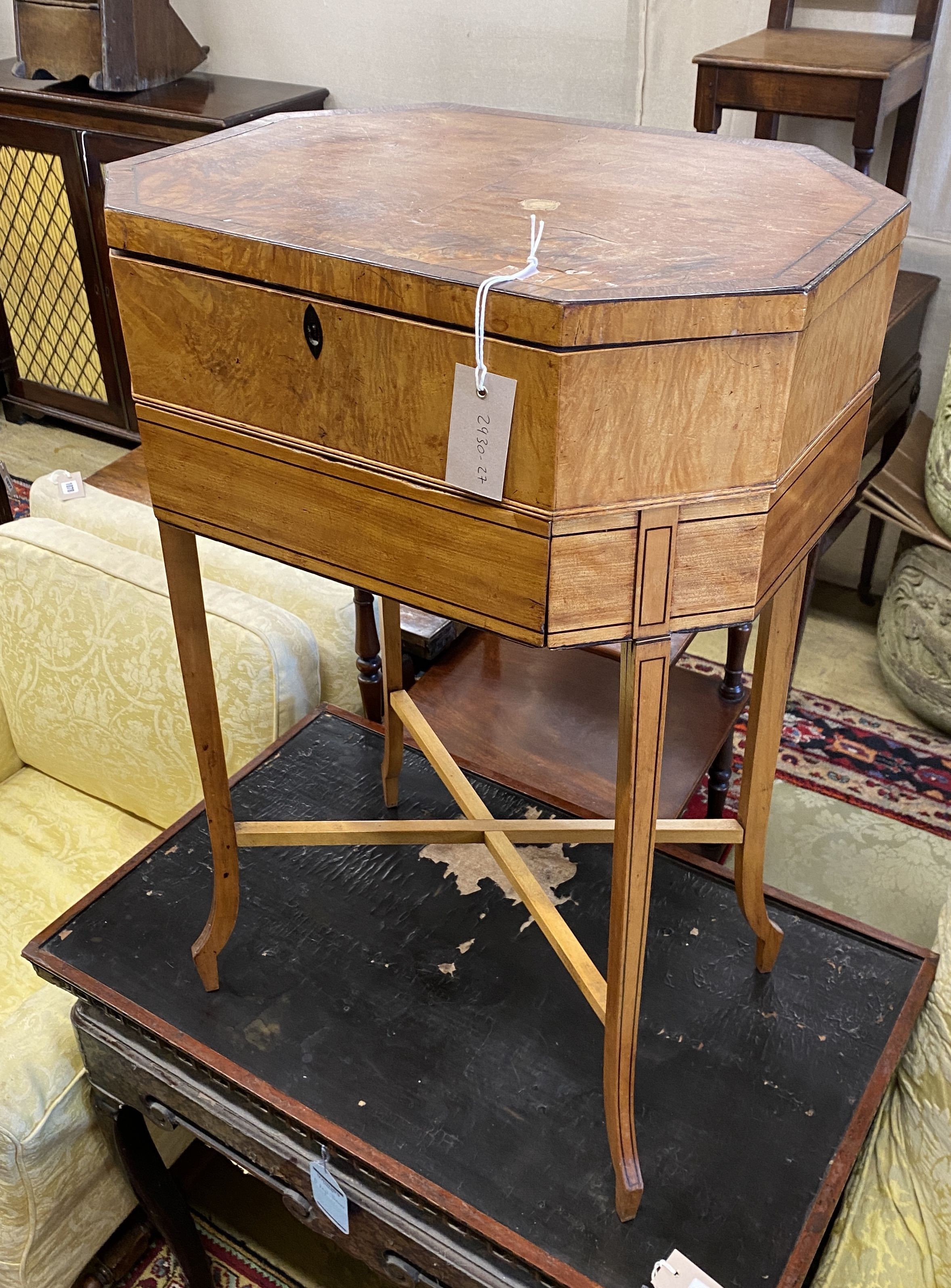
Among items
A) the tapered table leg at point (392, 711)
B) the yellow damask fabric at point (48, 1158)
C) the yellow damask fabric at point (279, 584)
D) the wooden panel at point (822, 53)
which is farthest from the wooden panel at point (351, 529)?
the wooden panel at point (822, 53)

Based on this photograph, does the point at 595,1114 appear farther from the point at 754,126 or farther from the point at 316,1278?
the point at 754,126

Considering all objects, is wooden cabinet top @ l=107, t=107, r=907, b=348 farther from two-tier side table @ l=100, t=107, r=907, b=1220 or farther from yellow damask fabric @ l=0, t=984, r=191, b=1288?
yellow damask fabric @ l=0, t=984, r=191, b=1288

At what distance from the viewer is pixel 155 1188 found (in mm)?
1396

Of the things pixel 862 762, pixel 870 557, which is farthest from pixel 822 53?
A: pixel 862 762

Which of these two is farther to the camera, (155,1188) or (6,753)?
(6,753)

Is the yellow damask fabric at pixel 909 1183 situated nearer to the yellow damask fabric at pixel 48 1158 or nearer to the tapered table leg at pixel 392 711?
the tapered table leg at pixel 392 711

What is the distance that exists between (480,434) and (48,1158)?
3.39 feet

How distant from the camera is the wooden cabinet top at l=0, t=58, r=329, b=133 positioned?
284cm

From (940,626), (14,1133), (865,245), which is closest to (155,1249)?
(14,1133)

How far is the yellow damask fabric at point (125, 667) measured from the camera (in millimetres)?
1613

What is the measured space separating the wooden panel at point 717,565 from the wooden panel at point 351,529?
111 mm

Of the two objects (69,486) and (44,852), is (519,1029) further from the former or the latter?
(69,486)

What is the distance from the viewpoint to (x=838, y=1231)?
3.84ft

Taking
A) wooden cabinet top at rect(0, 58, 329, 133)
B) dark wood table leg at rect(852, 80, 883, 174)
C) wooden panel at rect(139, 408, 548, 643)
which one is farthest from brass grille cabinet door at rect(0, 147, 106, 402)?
wooden panel at rect(139, 408, 548, 643)
